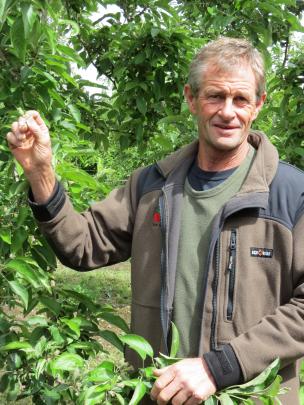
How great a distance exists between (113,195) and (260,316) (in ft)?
2.47

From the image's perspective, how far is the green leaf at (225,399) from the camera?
1652mm

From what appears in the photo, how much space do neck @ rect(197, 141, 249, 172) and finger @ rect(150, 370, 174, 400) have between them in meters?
0.75

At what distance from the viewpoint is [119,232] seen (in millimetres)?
2166

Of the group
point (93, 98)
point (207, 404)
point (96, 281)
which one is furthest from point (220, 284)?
point (96, 281)

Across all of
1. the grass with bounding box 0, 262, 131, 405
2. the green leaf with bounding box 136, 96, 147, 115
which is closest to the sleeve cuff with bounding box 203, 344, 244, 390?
the green leaf with bounding box 136, 96, 147, 115

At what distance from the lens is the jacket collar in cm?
188

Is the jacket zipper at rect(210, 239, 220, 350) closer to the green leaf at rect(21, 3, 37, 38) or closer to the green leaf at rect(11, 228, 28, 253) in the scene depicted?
the green leaf at rect(11, 228, 28, 253)

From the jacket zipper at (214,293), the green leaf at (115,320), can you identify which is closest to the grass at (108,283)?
the green leaf at (115,320)

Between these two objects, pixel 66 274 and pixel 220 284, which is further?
pixel 66 274

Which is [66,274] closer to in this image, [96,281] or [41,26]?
[96,281]

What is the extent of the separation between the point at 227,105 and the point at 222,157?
191mm

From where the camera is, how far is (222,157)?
2.01 metres

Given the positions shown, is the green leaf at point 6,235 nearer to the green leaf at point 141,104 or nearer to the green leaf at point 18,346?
the green leaf at point 18,346

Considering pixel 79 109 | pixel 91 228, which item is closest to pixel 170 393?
pixel 91 228
